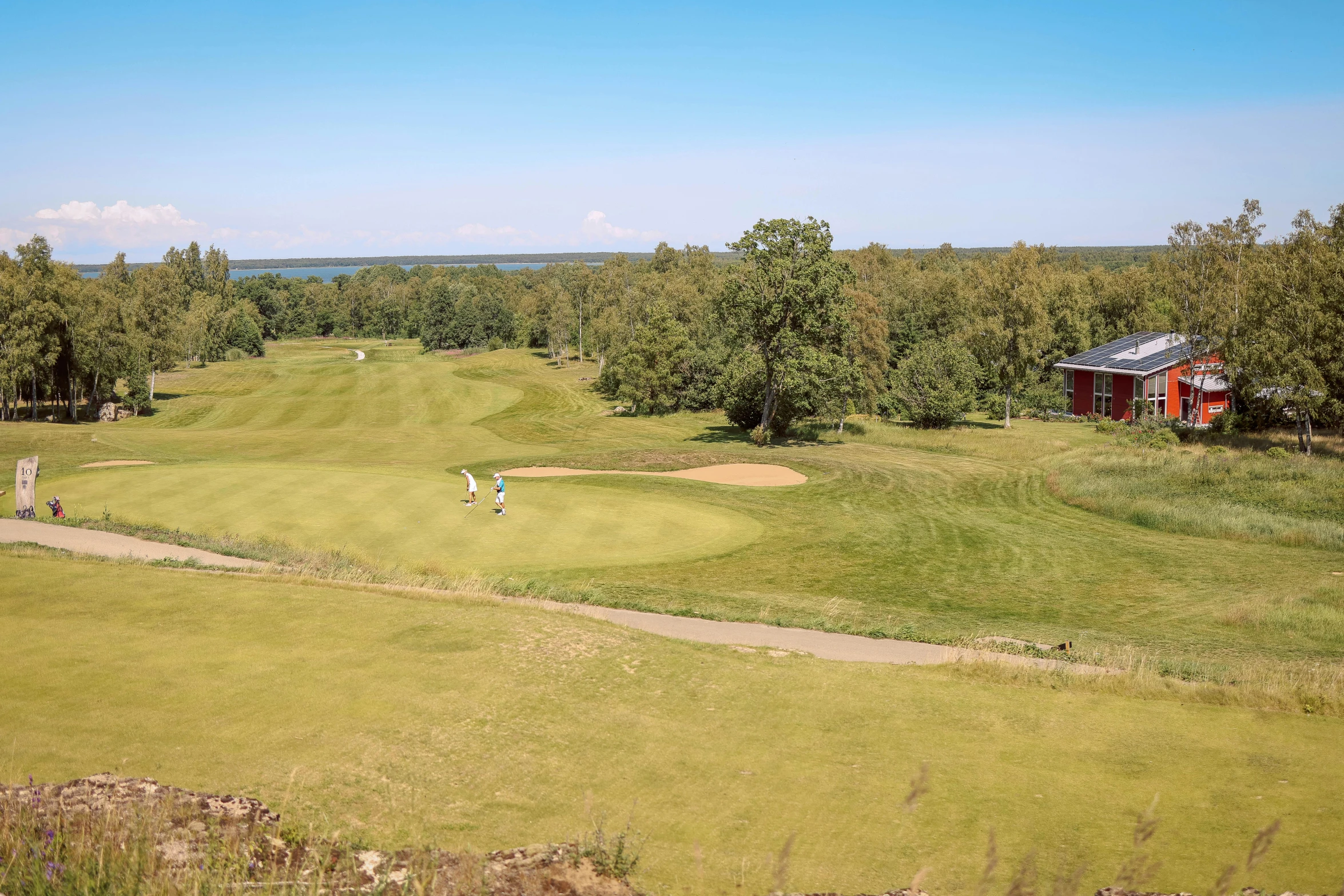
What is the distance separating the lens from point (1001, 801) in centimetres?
1002

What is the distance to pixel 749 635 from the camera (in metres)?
19.2

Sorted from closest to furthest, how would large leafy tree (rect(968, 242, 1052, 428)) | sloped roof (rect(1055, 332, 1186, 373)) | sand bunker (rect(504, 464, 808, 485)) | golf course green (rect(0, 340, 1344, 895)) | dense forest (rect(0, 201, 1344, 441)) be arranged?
golf course green (rect(0, 340, 1344, 895)) < sand bunker (rect(504, 464, 808, 485)) < dense forest (rect(0, 201, 1344, 441)) < sloped roof (rect(1055, 332, 1186, 373)) < large leafy tree (rect(968, 242, 1052, 428))

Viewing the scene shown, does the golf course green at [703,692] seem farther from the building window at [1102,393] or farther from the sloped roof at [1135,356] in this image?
the building window at [1102,393]

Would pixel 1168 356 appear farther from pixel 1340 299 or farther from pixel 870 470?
pixel 870 470

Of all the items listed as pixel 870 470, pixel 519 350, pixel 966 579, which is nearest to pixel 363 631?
pixel 966 579

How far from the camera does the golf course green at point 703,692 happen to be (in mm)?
9367

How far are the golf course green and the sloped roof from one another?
3970cm

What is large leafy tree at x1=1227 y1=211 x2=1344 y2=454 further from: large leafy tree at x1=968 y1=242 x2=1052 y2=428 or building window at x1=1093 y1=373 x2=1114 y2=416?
building window at x1=1093 y1=373 x2=1114 y2=416

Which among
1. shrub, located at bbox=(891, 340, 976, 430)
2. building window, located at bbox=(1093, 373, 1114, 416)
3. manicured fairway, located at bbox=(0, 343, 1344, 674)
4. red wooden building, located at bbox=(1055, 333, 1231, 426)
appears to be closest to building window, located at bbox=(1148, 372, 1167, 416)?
red wooden building, located at bbox=(1055, 333, 1231, 426)

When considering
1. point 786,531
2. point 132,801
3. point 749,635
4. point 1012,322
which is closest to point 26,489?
point 786,531

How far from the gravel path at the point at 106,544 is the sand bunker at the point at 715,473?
18.7 metres

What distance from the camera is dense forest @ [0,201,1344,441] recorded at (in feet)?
155

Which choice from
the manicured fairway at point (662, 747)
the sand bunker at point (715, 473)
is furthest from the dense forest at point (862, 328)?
the manicured fairway at point (662, 747)

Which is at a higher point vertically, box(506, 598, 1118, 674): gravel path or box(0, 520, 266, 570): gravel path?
box(0, 520, 266, 570): gravel path
